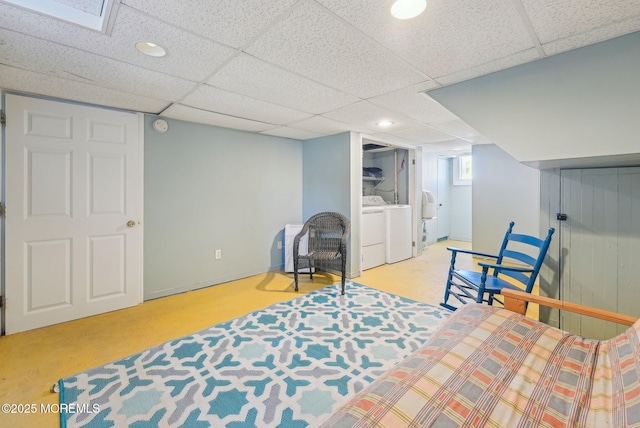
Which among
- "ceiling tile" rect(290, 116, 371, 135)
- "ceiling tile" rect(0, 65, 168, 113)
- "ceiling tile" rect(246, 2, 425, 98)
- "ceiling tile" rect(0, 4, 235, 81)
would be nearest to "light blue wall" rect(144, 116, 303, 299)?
"ceiling tile" rect(0, 65, 168, 113)

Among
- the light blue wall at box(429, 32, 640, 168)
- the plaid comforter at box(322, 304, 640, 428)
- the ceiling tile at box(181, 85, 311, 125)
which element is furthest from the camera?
the ceiling tile at box(181, 85, 311, 125)

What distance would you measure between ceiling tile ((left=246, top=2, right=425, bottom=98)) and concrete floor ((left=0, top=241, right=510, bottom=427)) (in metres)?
2.28

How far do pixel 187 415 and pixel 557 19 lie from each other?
9.29 feet

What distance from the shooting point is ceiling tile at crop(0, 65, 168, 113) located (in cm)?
210

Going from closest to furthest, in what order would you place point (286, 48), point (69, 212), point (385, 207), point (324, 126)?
point (286, 48)
point (69, 212)
point (324, 126)
point (385, 207)

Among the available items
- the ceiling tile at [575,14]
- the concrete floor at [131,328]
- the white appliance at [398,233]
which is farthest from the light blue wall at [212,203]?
the ceiling tile at [575,14]

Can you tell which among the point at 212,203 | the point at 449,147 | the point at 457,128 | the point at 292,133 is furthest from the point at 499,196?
the point at 212,203

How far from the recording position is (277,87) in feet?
7.60

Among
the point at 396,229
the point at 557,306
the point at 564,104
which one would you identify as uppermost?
the point at 564,104

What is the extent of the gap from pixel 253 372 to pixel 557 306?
182 cm

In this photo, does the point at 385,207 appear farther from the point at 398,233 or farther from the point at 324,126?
the point at 324,126

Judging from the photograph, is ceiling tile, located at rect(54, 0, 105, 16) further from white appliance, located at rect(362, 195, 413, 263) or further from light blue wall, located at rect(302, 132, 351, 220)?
white appliance, located at rect(362, 195, 413, 263)

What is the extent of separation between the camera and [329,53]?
5.82ft

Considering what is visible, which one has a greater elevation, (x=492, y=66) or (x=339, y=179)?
(x=492, y=66)
